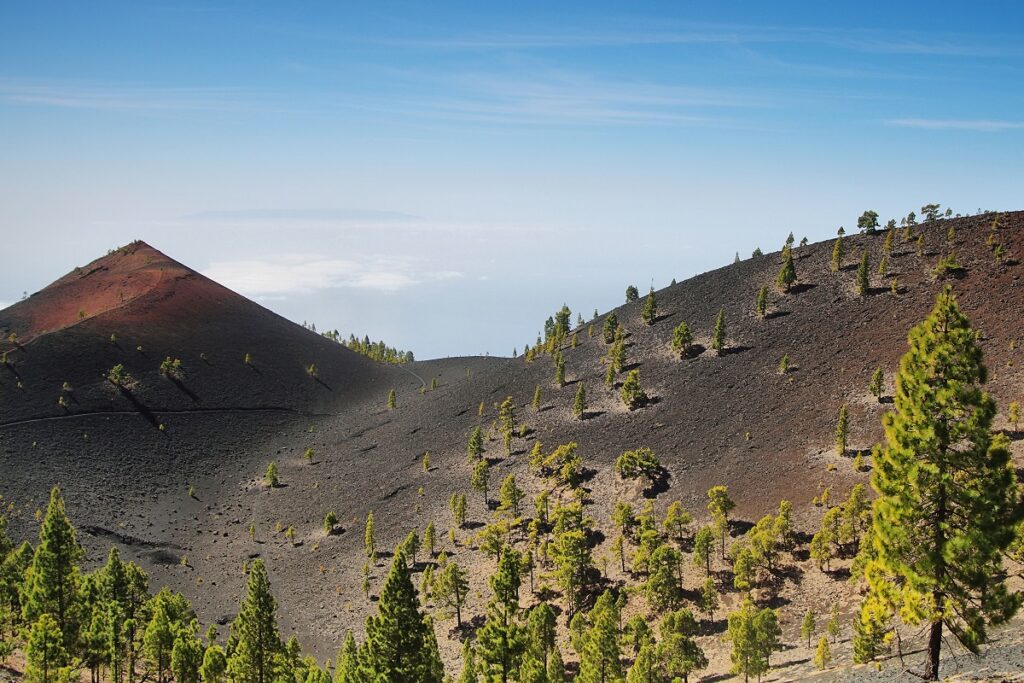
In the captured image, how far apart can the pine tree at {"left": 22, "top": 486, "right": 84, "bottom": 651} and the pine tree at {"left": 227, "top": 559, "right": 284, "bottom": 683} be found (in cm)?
1426

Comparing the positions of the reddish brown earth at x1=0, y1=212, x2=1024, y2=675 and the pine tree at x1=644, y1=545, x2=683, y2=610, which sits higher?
the reddish brown earth at x1=0, y1=212, x2=1024, y2=675

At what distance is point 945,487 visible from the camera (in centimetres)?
1914

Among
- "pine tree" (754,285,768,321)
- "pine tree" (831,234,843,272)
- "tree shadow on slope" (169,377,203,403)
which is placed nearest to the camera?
"pine tree" (754,285,768,321)

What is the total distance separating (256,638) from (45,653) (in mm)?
12801

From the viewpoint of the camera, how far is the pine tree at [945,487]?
1877 centimetres

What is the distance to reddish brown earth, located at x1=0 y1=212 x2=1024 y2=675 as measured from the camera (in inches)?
3292

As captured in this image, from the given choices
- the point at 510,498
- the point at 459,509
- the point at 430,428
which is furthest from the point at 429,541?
the point at 430,428

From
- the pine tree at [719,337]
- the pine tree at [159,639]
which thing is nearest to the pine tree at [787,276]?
the pine tree at [719,337]

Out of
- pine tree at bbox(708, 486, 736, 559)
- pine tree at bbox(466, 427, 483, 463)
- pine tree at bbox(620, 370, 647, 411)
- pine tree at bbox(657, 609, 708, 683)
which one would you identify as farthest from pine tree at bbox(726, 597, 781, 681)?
pine tree at bbox(466, 427, 483, 463)

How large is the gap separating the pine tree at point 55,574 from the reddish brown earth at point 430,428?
2959cm

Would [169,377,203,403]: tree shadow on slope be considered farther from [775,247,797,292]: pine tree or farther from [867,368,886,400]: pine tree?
[867,368,886,400]: pine tree

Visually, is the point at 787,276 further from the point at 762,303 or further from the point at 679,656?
the point at 679,656

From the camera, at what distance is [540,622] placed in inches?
2117

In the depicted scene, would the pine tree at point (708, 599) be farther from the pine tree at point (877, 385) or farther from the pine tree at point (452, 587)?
the pine tree at point (877, 385)
